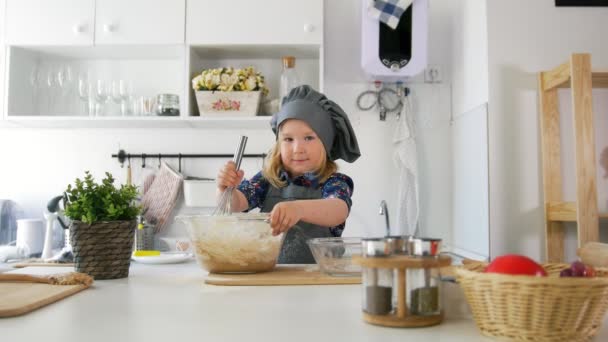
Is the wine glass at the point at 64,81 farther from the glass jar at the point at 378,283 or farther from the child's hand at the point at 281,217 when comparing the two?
the glass jar at the point at 378,283

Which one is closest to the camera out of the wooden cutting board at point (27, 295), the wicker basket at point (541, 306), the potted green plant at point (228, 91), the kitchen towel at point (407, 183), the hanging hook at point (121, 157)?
the wicker basket at point (541, 306)

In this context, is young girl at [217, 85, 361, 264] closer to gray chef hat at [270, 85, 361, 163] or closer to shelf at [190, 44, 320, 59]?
gray chef hat at [270, 85, 361, 163]

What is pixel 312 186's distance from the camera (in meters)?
1.53

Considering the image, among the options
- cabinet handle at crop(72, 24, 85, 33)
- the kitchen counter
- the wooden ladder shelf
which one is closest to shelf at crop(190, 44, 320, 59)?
cabinet handle at crop(72, 24, 85, 33)

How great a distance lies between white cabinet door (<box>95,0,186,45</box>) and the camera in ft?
7.28

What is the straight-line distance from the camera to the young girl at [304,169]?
1397mm

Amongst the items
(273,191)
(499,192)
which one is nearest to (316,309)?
(273,191)

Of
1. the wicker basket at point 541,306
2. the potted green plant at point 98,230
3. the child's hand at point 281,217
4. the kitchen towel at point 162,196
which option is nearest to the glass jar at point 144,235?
the kitchen towel at point 162,196

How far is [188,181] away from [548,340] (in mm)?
1977

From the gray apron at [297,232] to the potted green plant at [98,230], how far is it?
47 cm

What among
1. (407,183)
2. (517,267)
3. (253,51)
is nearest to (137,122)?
(253,51)

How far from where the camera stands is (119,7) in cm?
223

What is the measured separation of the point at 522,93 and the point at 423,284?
160 centimetres

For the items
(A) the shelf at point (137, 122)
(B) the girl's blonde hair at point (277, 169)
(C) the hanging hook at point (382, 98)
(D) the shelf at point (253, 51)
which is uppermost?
(D) the shelf at point (253, 51)
